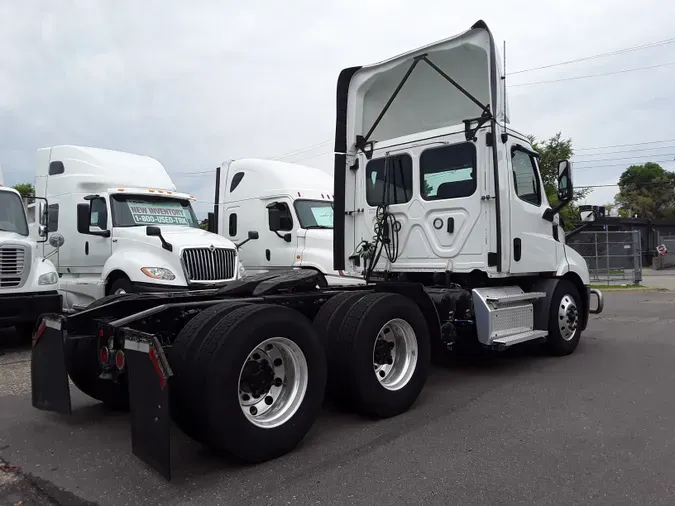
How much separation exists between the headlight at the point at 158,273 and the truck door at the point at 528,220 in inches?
209

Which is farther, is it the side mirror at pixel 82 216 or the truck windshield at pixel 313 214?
the truck windshield at pixel 313 214

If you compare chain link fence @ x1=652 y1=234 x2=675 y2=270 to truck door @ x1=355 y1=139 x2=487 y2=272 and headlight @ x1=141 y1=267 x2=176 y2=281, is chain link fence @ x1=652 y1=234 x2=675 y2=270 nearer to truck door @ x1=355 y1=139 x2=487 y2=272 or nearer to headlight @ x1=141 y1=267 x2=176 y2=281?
truck door @ x1=355 y1=139 x2=487 y2=272

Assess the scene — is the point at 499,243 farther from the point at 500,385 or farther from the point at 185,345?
the point at 185,345

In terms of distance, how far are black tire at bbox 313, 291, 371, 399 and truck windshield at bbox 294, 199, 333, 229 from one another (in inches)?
250

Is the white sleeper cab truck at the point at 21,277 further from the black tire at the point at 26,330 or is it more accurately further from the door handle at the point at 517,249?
the door handle at the point at 517,249

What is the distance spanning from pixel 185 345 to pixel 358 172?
4.34 m

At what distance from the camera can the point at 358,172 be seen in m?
7.47

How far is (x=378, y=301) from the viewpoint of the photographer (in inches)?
191

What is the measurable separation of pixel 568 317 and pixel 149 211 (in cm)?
736

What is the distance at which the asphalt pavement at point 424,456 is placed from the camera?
3426mm

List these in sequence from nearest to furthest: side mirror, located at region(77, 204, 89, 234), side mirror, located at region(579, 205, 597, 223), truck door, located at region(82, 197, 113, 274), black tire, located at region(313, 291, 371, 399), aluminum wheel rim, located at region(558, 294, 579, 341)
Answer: black tire, located at region(313, 291, 371, 399) → aluminum wheel rim, located at region(558, 294, 579, 341) → side mirror, located at region(579, 205, 597, 223) → side mirror, located at region(77, 204, 89, 234) → truck door, located at region(82, 197, 113, 274)

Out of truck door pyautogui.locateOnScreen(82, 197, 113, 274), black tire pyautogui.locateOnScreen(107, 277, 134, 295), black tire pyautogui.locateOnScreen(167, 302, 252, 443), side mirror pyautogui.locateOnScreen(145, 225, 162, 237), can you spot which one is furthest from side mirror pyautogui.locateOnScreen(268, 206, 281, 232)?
black tire pyautogui.locateOnScreen(167, 302, 252, 443)

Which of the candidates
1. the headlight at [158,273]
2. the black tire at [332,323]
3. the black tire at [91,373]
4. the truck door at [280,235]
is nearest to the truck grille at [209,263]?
the headlight at [158,273]

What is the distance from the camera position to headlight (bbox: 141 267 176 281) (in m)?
8.87
